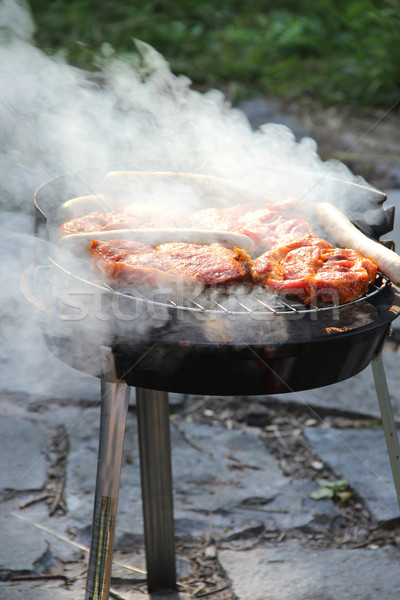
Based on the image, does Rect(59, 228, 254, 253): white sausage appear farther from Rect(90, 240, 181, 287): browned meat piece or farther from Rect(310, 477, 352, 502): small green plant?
Rect(310, 477, 352, 502): small green plant

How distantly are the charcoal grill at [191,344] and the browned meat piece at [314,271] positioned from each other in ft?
0.14

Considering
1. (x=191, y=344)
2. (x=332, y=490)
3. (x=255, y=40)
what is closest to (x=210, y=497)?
(x=332, y=490)

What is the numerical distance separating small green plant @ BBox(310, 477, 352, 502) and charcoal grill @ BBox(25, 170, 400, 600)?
1.20 metres

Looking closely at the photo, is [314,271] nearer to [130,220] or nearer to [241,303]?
[241,303]

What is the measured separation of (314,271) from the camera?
1.83 m

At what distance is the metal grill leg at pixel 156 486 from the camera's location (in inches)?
87.1

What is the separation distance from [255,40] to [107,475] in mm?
8175

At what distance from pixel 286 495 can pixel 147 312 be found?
1.57 m

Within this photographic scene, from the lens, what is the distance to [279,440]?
125 inches

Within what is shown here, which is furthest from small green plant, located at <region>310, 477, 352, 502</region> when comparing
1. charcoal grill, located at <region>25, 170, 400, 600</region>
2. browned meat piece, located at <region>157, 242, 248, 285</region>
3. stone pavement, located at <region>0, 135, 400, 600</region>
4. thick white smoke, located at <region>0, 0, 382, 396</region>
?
browned meat piece, located at <region>157, 242, 248, 285</region>

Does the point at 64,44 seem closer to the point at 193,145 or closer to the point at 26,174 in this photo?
the point at 26,174

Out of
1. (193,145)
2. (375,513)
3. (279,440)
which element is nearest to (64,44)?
(193,145)

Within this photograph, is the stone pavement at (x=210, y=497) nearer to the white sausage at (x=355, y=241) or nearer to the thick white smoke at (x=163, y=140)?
Answer: the thick white smoke at (x=163, y=140)

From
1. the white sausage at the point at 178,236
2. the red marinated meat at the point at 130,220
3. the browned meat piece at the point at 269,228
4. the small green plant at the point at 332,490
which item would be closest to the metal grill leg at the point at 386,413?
the browned meat piece at the point at 269,228
